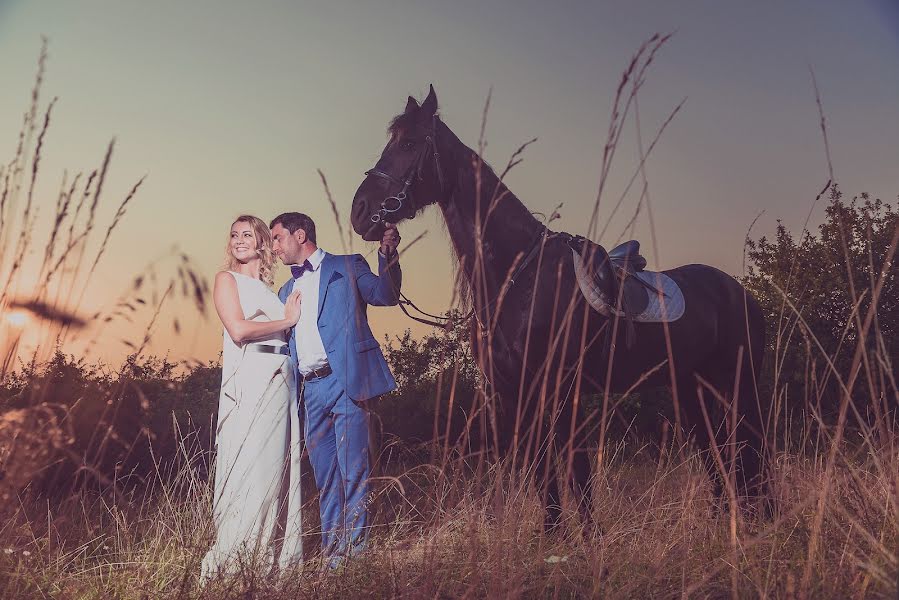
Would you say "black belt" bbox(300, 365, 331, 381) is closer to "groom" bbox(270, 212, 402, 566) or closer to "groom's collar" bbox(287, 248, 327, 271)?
"groom" bbox(270, 212, 402, 566)

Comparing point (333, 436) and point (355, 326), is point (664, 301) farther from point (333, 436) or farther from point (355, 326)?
point (333, 436)

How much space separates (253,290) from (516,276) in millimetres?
1424

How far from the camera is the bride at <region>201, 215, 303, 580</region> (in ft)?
11.3

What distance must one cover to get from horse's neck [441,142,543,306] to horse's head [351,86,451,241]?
0.34 ft

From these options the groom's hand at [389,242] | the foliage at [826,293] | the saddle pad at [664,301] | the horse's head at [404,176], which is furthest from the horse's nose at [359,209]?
the foliage at [826,293]

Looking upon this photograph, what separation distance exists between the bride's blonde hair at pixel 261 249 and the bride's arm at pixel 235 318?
163 millimetres

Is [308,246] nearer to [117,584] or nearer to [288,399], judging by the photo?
[288,399]

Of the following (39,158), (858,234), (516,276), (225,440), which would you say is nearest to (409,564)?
(225,440)

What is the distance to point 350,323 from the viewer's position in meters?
4.14

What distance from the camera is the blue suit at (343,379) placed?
4.12 m

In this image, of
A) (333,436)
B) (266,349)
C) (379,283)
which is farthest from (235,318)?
(333,436)

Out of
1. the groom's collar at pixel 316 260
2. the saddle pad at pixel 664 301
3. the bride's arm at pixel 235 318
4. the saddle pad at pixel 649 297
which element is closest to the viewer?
the bride's arm at pixel 235 318

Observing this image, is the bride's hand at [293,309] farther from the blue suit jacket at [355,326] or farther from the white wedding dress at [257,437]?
the blue suit jacket at [355,326]

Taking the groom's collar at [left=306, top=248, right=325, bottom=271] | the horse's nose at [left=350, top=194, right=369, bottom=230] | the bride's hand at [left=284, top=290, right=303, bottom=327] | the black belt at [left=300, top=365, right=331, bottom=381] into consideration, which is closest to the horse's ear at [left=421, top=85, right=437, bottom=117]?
the horse's nose at [left=350, top=194, right=369, bottom=230]
